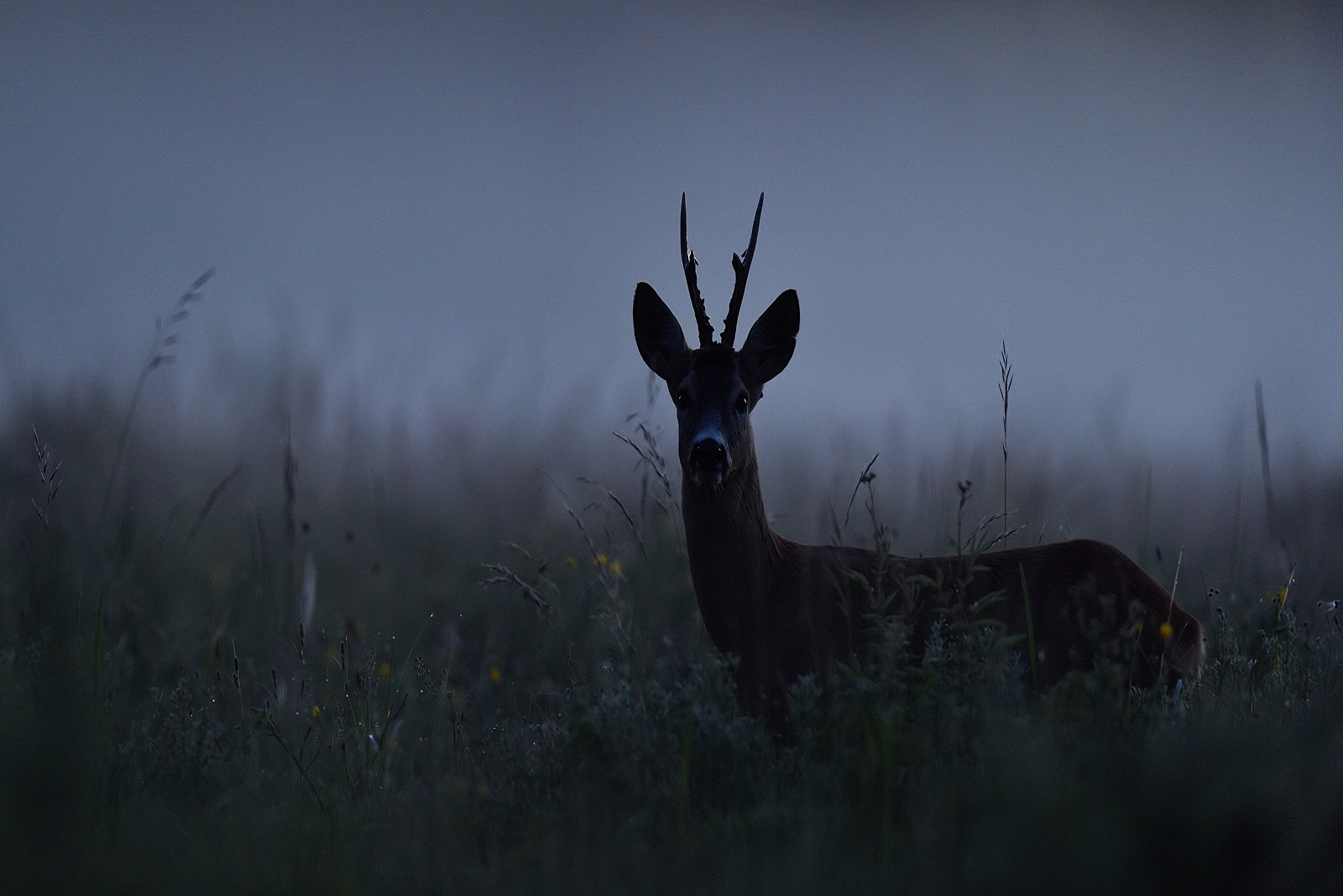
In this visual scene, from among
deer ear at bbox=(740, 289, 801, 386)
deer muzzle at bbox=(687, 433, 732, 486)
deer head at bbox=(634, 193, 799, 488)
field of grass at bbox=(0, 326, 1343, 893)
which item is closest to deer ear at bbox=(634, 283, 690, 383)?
deer head at bbox=(634, 193, 799, 488)

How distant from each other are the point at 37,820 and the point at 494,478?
683cm

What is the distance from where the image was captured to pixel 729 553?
4.28 meters

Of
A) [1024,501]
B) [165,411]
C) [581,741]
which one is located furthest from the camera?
[165,411]

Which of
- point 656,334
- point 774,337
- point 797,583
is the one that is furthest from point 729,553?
point 656,334

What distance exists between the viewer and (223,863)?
86.1 inches

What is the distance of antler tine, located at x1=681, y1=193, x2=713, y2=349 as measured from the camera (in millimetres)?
4637

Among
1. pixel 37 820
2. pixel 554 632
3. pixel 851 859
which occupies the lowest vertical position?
pixel 851 859

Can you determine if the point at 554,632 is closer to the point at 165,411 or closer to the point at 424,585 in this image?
the point at 424,585

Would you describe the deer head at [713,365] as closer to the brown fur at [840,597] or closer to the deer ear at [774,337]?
the deer ear at [774,337]

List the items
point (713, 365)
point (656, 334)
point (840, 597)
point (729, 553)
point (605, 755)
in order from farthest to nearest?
point (656, 334)
point (713, 365)
point (729, 553)
point (840, 597)
point (605, 755)

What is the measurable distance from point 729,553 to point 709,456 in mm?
429

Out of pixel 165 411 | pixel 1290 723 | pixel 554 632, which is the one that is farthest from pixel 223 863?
pixel 165 411

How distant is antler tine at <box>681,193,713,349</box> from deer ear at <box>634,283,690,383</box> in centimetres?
27

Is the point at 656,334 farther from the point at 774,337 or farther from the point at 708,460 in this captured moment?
the point at 708,460
